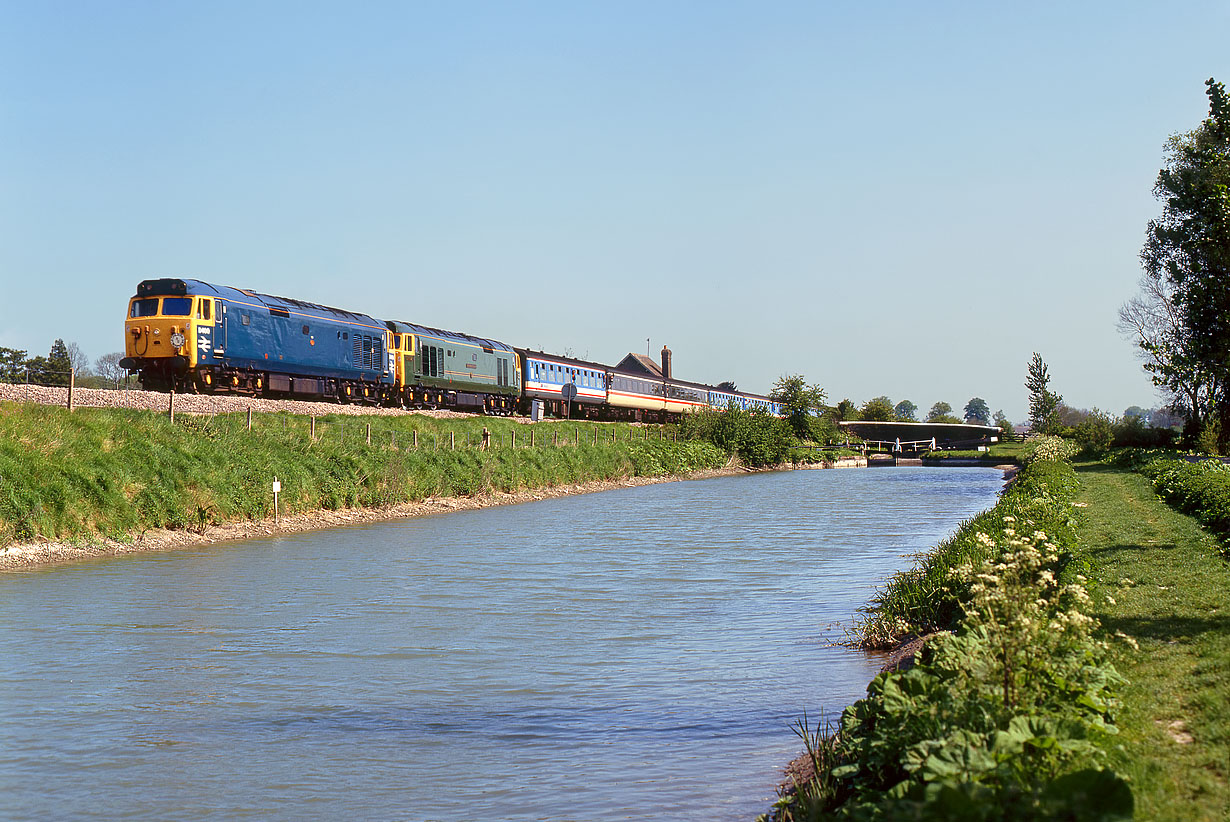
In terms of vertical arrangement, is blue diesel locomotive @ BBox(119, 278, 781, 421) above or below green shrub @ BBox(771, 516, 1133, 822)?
above

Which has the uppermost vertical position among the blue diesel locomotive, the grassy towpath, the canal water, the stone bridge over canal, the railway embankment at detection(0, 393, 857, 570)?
the blue diesel locomotive

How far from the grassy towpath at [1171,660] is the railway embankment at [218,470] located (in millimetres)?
17453

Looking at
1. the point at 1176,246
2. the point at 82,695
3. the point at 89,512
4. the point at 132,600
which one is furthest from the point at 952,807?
the point at 1176,246

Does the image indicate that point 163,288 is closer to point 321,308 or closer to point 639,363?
point 321,308

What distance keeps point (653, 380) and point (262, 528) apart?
5194 centimetres

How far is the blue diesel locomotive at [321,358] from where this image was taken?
33.2 m

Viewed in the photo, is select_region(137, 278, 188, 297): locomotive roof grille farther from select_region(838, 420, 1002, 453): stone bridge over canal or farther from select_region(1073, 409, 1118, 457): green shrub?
select_region(838, 420, 1002, 453): stone bridge over canal

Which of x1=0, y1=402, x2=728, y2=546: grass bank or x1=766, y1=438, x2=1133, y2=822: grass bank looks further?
x1=0, y1=402, x2=728, y2=546: grass bank

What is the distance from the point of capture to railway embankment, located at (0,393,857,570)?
2055cm

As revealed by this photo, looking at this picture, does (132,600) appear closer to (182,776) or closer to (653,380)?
(182,776)

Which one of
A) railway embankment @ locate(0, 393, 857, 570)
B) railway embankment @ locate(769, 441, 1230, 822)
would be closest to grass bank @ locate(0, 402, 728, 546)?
railway embankment @ locate(0, 393, 857, 570)

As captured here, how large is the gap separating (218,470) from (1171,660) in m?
22.0

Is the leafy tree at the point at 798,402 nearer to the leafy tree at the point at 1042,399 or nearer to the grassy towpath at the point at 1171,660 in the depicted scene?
the leafy tree at the point at 1042,399

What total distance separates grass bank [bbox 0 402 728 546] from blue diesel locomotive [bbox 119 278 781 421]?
3391 millimetres
